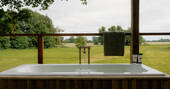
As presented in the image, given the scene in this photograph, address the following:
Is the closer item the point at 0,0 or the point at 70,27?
the point at 0,0

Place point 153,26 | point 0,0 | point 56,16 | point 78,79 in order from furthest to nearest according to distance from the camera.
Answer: point 56,16
point 153,26
point 0,0
point 78,79

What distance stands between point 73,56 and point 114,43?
1454 mm

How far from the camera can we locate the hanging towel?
3014mm

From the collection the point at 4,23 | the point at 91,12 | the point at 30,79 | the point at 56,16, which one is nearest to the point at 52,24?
the point at 56,16

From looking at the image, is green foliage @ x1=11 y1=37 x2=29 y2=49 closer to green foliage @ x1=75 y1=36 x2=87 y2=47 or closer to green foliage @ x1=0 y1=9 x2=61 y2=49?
green foliage @ x1=0 y1=9 x2=61 y2=49

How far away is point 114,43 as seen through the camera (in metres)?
3.03

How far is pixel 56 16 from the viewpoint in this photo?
179 inches

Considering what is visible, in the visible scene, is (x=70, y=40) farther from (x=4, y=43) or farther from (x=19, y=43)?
(x=4, y=43)

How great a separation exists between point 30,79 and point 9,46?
2.20m

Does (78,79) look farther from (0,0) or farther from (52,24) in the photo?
(52,24)
